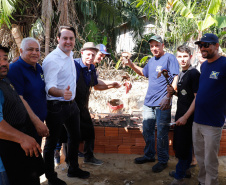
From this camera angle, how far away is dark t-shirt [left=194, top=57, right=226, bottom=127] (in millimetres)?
2525

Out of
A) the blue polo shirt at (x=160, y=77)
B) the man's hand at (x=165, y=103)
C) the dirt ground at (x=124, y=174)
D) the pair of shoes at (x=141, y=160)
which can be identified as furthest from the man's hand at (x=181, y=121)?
the pair of shoes at (x=141, y=160)

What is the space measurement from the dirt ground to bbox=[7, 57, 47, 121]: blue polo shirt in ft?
4.37

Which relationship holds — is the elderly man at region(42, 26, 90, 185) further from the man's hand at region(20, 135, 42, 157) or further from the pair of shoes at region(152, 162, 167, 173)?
the pair of shoes at region(152, 162, 167, 173)

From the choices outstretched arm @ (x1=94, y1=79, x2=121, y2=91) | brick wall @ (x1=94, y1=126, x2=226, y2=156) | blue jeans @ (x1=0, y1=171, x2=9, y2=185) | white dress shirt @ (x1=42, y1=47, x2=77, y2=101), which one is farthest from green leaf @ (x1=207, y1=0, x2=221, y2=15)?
blue jeans @ (x1=0, y1=171, x2=9, y2=185)

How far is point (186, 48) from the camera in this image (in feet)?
10.1

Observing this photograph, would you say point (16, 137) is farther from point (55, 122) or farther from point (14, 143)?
point (55, 122)

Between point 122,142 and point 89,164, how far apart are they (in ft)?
2.59

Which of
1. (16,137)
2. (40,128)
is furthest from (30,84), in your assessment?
(16,137)

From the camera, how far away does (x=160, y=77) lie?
3539 millimetres

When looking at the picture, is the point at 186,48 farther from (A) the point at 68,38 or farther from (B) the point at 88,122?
(B) the point at 88,122

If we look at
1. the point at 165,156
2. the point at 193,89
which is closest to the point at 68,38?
the point at 193,89

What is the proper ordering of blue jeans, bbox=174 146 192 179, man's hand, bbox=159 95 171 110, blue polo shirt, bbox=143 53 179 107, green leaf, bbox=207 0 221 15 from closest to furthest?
blue jeans, bbox=174 146 192 179 < man's hand, bbox=159 95 171 110 < blue polo shirt, bbox=143 53 179 107 < green leaf, bbox=207 0 221 15

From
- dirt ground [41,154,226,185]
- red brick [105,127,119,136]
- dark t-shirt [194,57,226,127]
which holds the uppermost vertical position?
dark t-shirt [194,57,226,127]

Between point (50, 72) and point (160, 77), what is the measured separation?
1794mm
